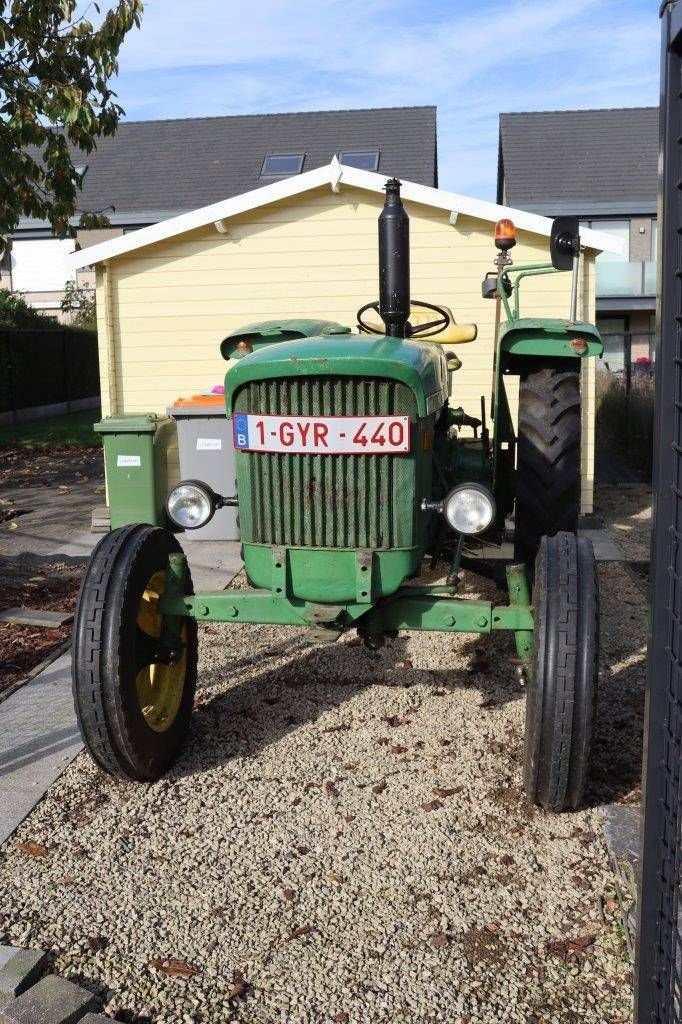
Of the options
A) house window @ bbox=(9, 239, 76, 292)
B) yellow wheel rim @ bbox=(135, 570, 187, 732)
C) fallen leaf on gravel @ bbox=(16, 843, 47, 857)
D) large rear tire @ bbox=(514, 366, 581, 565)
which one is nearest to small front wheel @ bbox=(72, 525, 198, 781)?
yellow wheel rim @ bbox=(135, 570, 187, 732)

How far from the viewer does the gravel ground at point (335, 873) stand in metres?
2.66

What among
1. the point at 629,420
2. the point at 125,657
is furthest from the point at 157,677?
the point at 629,420

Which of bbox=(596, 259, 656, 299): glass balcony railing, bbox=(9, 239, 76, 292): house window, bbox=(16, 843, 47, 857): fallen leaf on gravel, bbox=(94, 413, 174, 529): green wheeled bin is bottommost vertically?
bbox=(16, 843, 47, 857): fallen leaf on gravel

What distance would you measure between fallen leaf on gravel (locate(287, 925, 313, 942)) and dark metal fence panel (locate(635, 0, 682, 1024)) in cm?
112

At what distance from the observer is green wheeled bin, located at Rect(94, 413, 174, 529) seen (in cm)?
769

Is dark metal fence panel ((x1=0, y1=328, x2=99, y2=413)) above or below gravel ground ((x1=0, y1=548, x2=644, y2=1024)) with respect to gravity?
above

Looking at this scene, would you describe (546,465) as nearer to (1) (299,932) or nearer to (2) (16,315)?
(1) (299,932)

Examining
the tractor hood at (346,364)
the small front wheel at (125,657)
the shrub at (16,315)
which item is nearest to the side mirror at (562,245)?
the tractor hood at (346,364)

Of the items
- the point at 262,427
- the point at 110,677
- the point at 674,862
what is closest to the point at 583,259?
the point at 262,427

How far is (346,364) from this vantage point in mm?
3578

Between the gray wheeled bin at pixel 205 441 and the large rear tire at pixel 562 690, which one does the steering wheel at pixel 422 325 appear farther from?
the gray wheeled bin at pixel 205 441

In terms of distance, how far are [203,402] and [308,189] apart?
211 centimetres

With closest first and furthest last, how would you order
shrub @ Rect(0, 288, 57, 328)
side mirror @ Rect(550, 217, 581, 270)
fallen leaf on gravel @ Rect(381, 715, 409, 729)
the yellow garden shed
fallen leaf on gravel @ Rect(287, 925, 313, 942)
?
fallen leaf on gravel @ Rect(287, 925, 313, 942)
fallen leaf on gravel @ Rect(381, 715, 409, 729)
side mirror @ Rect(550, 217, 581, 270)
the yellow garden shed
shrub @ Rect(0, 288, 57, 328)

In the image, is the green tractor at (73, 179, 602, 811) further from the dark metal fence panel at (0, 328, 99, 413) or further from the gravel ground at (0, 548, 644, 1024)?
the dark metal fence panel at (0, 328, 99, 413)
